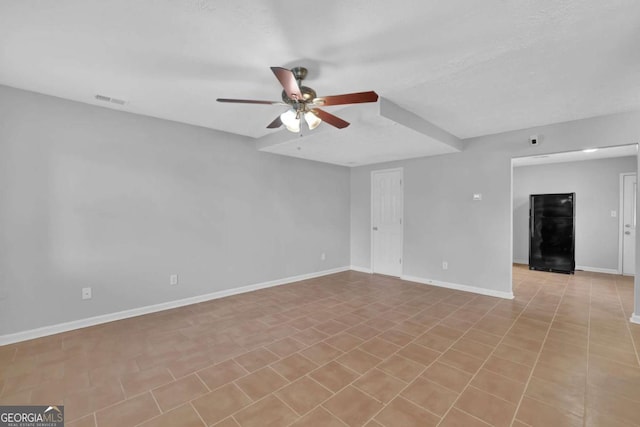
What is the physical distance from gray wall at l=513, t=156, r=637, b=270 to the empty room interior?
278 mm

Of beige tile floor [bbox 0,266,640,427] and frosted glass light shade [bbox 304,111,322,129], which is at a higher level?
frosted glass light shade [bbox 304,111,322,129]

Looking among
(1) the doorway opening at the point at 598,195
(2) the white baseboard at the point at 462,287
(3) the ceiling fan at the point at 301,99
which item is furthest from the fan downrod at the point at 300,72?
(1) the doorway opening at the point at 598,195

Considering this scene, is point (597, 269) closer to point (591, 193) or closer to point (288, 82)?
point (591, 193)

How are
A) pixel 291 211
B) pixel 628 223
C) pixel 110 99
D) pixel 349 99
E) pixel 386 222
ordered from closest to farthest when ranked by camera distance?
pixel 349 99, pixel 110 99, pixel 291 211, pixel 628 223, pixel 386 222

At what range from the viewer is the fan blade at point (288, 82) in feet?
5.91

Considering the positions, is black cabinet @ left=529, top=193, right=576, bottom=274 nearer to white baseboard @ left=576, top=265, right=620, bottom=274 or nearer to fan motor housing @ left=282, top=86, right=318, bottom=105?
white baseboard @ left=576, top=265, right=620, bottom=274

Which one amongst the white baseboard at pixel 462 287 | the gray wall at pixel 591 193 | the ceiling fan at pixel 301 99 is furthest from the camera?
the gray wall at pixel 591 193

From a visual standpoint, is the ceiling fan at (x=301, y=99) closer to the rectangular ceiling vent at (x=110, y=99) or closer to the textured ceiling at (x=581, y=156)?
the rectangular ceiling vent at (x=110, y=99)

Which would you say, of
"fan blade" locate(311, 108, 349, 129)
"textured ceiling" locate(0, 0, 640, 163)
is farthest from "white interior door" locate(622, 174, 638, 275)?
"fan blade" locate(311, 108, 349, 129)

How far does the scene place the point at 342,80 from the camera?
2.49m

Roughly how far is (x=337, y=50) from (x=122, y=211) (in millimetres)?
Result: 3036

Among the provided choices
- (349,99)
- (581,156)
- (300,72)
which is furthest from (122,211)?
(581,156)

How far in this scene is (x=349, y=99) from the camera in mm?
2139

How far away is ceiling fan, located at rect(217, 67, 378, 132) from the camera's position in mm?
1966
